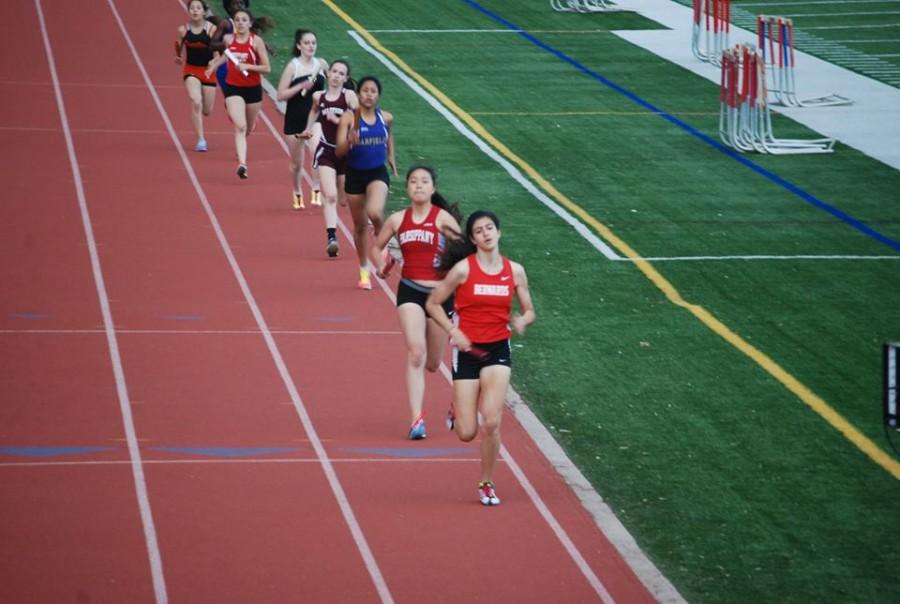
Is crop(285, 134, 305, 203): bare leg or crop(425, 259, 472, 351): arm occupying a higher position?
crop(425, 259, 472, 351): arm

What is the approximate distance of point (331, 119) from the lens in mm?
17016

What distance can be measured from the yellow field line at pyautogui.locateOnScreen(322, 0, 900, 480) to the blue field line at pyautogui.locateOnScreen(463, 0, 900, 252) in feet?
10.6

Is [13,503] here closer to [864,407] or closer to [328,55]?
[864,407]

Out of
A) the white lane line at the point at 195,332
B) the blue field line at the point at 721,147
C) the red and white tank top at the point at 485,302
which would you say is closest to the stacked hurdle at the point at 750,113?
the blue field line at the point at 721,147

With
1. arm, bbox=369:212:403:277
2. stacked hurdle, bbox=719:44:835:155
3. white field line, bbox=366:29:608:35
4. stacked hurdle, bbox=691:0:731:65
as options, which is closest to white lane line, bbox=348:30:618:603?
arm, bbox=369:212:403:277

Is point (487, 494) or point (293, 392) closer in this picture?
point (487, 494)

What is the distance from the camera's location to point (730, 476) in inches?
490

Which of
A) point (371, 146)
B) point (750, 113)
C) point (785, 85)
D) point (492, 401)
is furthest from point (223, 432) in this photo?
point (785, 85)

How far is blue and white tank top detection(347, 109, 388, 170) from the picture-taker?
1597cm

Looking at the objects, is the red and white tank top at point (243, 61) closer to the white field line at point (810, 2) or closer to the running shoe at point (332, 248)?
the running shoe at point (332, 248)

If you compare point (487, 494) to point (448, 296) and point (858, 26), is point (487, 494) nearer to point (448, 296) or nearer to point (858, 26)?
point (448, 296)

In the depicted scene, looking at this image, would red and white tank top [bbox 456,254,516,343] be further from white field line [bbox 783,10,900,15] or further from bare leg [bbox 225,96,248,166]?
white field line [bbox 783,10,900,15]

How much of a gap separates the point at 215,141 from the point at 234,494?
13.7 meters

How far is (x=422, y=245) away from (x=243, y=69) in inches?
362
